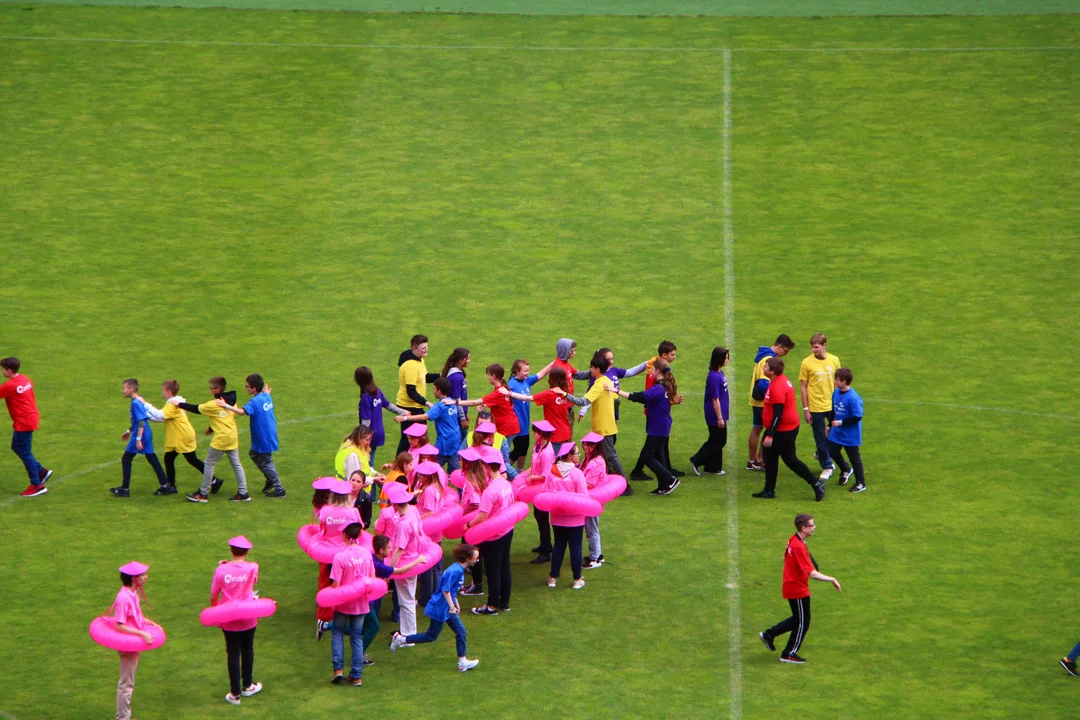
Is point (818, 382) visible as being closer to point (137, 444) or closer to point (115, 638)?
point (137, 444)

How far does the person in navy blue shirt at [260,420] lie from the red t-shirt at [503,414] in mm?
3052

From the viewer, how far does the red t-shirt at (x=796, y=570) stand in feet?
47.5

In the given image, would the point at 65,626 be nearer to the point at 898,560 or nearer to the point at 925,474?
the point at 898,560

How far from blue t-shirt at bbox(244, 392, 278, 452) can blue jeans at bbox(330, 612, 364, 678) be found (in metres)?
4.92

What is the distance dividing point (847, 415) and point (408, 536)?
7.23 metres

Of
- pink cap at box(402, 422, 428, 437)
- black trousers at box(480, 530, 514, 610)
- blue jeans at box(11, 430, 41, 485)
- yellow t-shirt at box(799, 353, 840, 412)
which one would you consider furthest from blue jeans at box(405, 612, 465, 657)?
blue jeans at box(11, 430, 41, 485)

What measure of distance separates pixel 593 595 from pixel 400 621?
2.59 m

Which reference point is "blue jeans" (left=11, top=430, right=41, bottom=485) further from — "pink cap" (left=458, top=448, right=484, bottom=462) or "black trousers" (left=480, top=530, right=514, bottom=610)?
"black trousers" (left=480, top=530, right=514, bottom=610)

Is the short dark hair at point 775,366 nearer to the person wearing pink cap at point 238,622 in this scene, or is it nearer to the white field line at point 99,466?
the white field line at point 99,466

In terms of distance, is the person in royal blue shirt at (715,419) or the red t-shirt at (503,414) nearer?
the red t-shirt at (503,414)

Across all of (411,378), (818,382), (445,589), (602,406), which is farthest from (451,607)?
(818,382)

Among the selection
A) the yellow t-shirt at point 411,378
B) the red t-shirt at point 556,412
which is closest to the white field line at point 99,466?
the yellow t-shirt at point 411,378

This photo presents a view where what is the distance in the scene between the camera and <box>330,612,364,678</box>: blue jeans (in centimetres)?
1438

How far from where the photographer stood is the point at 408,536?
15.0 metres
